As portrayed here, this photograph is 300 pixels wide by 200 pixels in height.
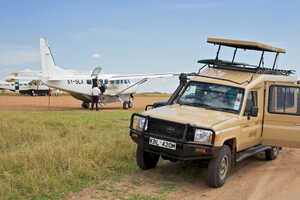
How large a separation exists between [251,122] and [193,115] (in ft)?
5.35

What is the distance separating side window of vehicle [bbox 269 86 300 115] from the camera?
7.84 meters

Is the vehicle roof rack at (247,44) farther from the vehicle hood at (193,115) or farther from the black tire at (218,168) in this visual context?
the black tire at (218,168)

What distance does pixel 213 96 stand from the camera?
764 centimetres

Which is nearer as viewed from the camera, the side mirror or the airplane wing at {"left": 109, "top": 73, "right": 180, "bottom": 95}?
the side mirror

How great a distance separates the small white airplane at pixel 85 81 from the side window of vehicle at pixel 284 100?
17.4m

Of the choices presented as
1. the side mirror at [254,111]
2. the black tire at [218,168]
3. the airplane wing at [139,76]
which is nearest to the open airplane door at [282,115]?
the side mirror at [254,111]

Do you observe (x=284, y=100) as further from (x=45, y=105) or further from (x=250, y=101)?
(x=45, y=105)

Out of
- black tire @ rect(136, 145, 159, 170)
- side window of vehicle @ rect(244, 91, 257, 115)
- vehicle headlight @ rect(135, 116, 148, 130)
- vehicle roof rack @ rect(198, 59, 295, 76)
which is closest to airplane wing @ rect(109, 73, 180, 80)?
vehicle roof rack @ rect(198, 59, 295, 76)

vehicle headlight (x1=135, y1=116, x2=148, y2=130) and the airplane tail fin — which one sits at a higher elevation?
the airplane tail fin

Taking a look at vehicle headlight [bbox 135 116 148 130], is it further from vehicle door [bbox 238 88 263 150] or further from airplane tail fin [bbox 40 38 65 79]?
airplane tail fin [bbox 40 38 65 79]

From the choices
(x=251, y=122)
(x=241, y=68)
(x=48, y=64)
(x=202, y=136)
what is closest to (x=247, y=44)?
(x=241, y=68)

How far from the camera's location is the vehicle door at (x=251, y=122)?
23.6 ft

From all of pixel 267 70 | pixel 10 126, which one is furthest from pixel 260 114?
pixel 10 126

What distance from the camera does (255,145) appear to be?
805 cm
